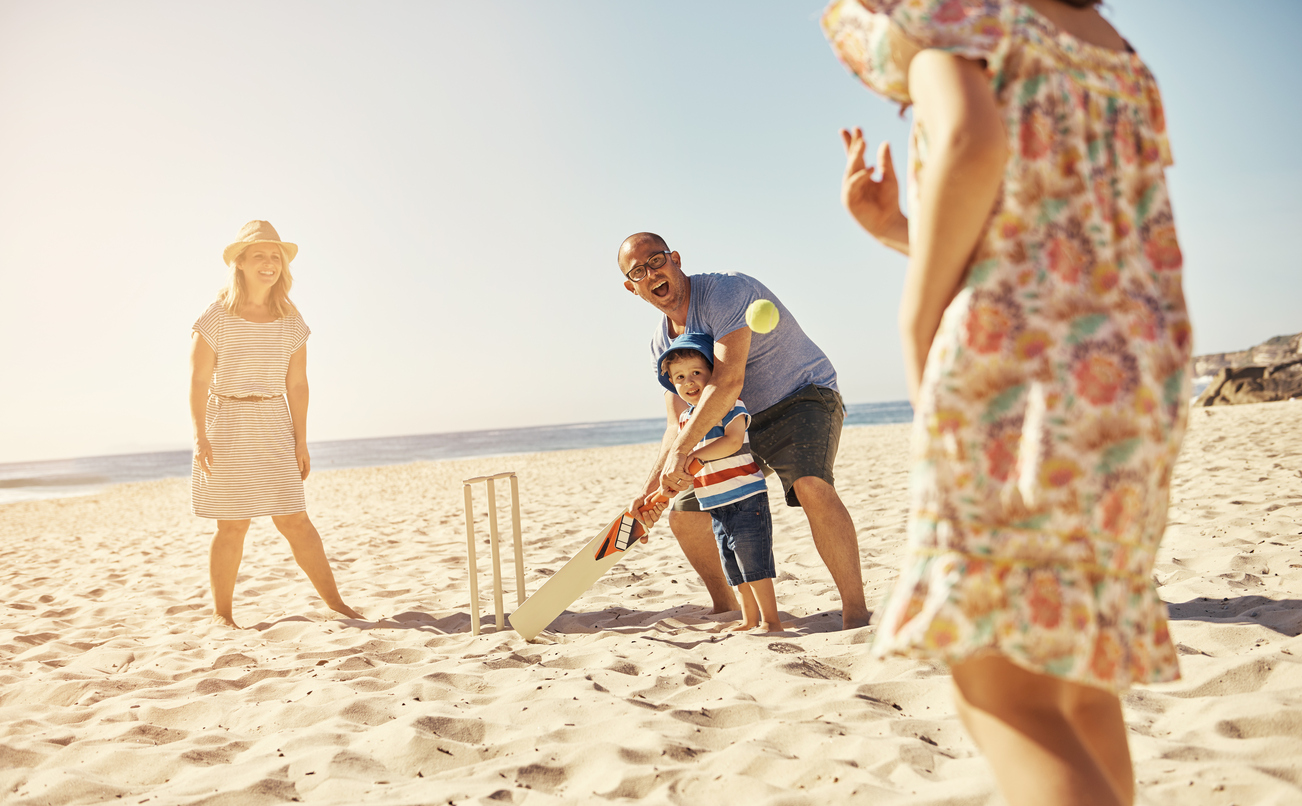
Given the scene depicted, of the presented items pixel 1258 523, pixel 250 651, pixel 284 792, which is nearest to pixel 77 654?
pixel 250 651

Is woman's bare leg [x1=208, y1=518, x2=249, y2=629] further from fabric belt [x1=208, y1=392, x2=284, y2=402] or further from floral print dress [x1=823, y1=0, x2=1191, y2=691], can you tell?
floral print dress [x1=823, y1=0, x2=1191, y2=691]

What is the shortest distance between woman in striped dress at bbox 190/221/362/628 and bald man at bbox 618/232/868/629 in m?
1.95

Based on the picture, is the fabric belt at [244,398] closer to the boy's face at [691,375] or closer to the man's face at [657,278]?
the man's face at [657,278]

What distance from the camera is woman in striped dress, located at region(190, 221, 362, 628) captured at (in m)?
4.01

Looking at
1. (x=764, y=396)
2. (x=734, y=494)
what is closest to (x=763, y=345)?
(x=764, y=396)

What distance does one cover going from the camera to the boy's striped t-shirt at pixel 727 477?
340 centimetres

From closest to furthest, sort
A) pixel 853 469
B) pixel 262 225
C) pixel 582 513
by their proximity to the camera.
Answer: pixel 262 225, pixel 582 513, pixel 853 469

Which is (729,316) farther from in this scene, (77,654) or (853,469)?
(853,469)

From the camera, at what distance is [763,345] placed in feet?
11.6

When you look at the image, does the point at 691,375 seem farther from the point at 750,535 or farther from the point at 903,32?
the point at 903,32

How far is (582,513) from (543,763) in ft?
18.2

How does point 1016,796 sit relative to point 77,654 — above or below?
above

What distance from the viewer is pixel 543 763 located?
213 centimetres

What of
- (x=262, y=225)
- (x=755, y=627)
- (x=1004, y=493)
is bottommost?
(x=755, y=627)
